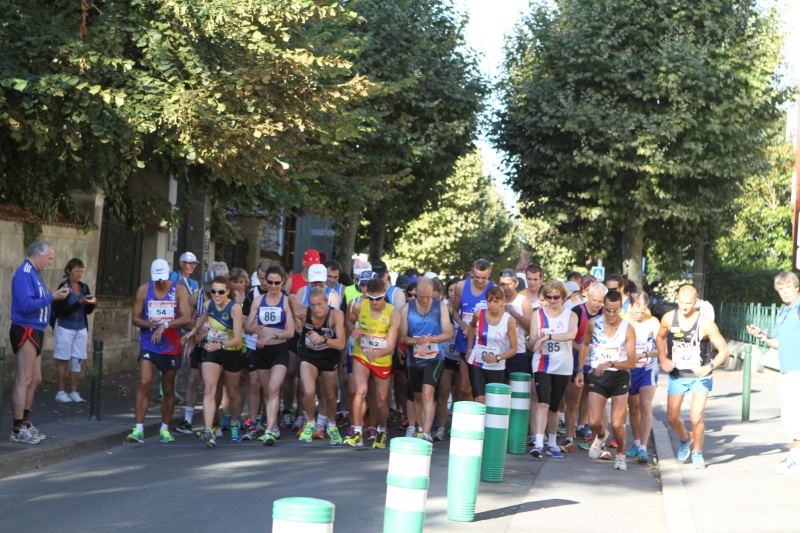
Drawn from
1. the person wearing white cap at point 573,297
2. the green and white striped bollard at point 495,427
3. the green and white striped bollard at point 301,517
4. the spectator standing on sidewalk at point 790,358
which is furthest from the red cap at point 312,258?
the green and white striped bollard at point 301,517

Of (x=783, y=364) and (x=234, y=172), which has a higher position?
(x=234, y=172)

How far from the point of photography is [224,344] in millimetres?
11180

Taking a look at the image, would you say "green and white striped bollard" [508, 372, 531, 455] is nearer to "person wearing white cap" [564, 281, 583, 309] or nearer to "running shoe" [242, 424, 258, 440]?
"person wearing white cap" [564, 281, 583, 309]

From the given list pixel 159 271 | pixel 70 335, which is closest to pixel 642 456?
pixel 159 271

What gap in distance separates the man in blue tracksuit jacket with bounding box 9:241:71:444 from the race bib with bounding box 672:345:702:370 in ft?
18.6

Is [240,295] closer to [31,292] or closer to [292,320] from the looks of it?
[292,320]

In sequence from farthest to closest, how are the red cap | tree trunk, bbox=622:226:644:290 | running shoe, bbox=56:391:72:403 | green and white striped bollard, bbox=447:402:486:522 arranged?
tree trunk, bbox=622:226:644:290 < running shoe, bbox=56:391:72:403 < the red cap < green and white striped bollard, bbox=447:402:486:522

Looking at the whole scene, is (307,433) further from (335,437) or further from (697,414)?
(697,414)

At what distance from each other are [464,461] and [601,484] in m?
2.61

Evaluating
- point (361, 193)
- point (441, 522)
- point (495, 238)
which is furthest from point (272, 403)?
point (495, 238)

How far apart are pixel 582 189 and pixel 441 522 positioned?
24539 millimetres

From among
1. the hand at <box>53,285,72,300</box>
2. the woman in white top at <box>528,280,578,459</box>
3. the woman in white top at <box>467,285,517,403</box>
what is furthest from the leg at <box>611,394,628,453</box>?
the hand at <box>53,285,72,300</box>

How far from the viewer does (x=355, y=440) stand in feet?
37.4

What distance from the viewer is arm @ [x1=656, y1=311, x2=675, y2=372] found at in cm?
1047
